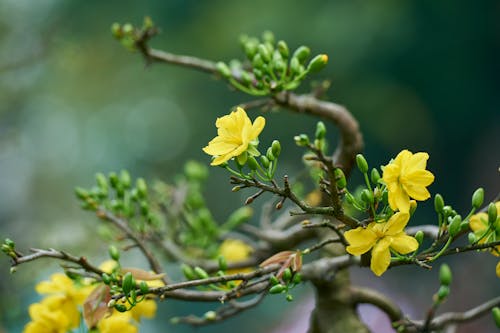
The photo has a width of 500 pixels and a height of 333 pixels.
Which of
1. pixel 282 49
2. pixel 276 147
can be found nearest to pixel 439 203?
pixel 276 147

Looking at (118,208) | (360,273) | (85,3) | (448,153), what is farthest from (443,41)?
(118,208)

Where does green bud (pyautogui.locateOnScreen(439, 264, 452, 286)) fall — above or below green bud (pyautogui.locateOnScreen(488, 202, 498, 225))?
below

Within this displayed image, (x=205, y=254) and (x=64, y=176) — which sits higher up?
(x=64, y=176)

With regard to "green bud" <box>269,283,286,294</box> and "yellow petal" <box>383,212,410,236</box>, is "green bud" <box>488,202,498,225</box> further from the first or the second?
"green bud" <box>269,283,286,294</box>

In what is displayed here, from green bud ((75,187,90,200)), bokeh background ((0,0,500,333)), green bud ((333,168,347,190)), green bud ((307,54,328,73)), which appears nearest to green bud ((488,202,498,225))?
green bud ((333,168,347,190))

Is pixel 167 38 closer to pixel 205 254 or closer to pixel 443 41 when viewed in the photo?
pixel 443 41

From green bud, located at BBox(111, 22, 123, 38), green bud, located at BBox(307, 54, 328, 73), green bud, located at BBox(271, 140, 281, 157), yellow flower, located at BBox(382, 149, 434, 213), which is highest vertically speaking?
green bud, located at BBox(111, 22, 123, 38)

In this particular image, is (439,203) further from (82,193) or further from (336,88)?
(336,88)
